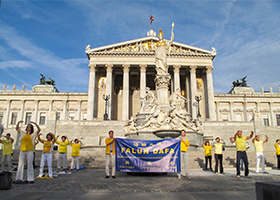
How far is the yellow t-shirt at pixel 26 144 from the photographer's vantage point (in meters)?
7.96

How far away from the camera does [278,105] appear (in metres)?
59.2

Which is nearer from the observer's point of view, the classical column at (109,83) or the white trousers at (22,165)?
the white trousers at (22,165)

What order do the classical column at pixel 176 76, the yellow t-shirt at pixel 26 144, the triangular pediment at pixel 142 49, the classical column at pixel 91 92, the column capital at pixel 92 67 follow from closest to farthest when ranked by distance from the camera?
1. the yellow t-shirt at pixel 26 144
2. the classical column at pixel 91 92
3. the classical column at pixel 176 76
4. the column capital at pixel 92 67
5. the triangular pediment at pixel 142 49

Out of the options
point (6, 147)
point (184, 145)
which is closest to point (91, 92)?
point (6, 147)

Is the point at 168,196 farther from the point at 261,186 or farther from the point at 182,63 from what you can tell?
the point at 182,63

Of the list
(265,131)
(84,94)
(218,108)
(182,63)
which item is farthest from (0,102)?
(265,131)

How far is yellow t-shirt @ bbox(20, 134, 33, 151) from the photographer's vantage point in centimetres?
796

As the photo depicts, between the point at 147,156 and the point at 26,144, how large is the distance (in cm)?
435

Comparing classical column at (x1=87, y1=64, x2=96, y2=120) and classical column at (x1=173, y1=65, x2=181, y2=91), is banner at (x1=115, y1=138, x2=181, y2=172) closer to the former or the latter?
classical column at (x1=87, y1=64, x2=96, y2=120)

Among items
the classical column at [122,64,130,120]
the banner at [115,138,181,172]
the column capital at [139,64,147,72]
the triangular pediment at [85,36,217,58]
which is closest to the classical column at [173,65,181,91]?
the triangular pediment at [85,36,217,58]

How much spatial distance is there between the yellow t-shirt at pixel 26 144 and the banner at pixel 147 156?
3100mm

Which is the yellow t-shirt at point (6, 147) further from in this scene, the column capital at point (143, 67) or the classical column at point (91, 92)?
the column capital at point (143, 67)

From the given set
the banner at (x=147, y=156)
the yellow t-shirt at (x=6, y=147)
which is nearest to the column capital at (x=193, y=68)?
the banner at (x=147, y=156)

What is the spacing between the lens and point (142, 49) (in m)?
49.3
